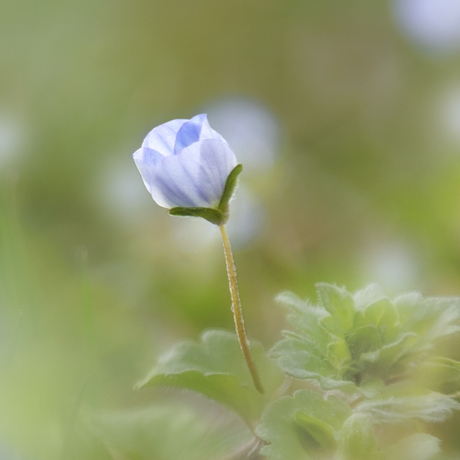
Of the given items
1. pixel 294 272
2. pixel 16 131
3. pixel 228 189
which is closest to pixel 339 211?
pixel 294 272

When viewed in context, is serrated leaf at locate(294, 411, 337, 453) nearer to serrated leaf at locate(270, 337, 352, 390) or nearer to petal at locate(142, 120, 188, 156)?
serrated leaf at locate(270, 337, 352, 390)

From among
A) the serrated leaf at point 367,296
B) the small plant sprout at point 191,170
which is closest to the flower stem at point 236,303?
the small plant sprout at point 191,170

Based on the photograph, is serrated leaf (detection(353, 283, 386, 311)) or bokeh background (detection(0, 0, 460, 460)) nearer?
serrated leaf (detection(353, 283, 386, 311))

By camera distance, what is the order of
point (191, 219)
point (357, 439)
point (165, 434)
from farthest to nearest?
point (191, 219)
point (165, 434)
point (357, 439)

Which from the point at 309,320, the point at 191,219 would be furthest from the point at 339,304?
the point at 191,219

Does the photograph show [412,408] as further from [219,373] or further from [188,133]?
[188,133]

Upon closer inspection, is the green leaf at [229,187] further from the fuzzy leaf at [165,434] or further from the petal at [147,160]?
the fuzzy leaf at [165,434]


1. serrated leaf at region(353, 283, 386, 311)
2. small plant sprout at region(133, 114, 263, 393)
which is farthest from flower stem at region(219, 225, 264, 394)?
serrated leaf at region(353, 283, 386, 311)
